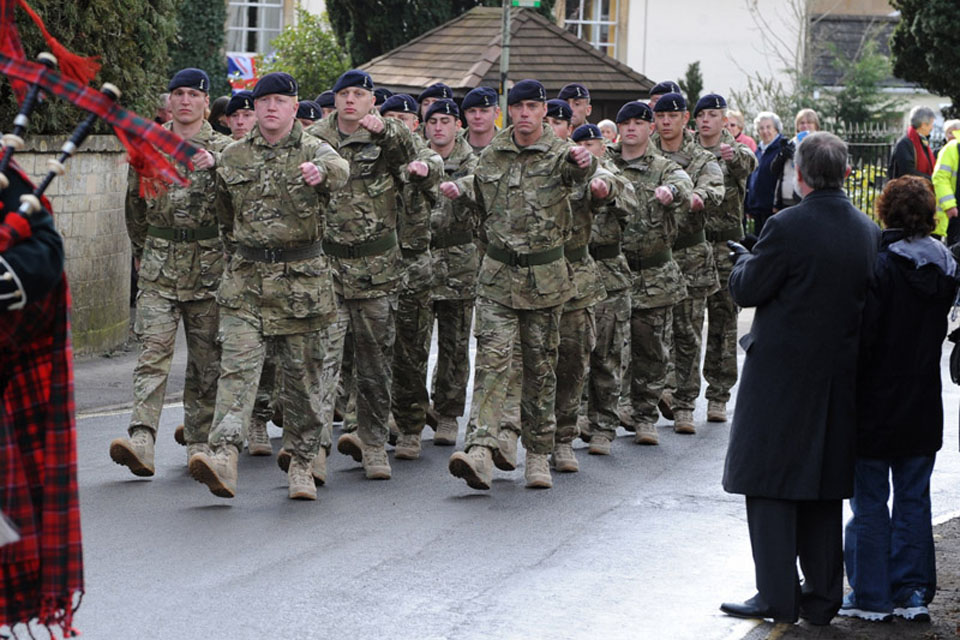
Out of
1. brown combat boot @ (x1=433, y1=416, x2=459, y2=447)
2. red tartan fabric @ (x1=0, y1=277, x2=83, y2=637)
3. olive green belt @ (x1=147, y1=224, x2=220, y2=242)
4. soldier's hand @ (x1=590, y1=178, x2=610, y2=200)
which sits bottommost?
brown combat boot @ (x1=433, y1=416, x2=459, y2=447)

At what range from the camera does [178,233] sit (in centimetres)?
956

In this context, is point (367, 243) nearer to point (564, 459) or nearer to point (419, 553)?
point (564, 459)

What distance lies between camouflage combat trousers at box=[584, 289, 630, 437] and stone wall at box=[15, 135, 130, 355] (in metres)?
5.57

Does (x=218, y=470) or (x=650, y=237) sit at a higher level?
(x=650, y=237)

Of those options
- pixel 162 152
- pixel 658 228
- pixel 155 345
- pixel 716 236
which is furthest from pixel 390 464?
pixel 162 152

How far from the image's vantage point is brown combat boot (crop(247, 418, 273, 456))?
10.4m

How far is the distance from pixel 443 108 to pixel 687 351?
2.43 m

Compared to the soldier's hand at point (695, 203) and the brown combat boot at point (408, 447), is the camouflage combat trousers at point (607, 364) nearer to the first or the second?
the soldier's hand at point (695, 203)

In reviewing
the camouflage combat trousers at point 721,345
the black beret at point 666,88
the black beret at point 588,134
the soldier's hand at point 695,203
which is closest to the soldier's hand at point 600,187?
the black beret at point 588,134

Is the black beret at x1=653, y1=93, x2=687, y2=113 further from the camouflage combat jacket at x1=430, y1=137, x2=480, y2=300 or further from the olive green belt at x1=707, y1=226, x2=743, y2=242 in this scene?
the camouflage combat jacket at x1=430, y1=137, x2=480, y2=300

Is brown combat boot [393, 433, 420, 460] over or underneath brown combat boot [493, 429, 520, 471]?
underneath

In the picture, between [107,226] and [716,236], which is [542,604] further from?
[107,226]

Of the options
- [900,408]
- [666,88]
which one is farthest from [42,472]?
[666,88]

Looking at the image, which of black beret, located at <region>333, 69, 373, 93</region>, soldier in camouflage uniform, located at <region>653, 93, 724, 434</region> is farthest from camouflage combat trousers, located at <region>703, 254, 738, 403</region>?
black beret, located at <region>333, 69, 373, 93</region>
